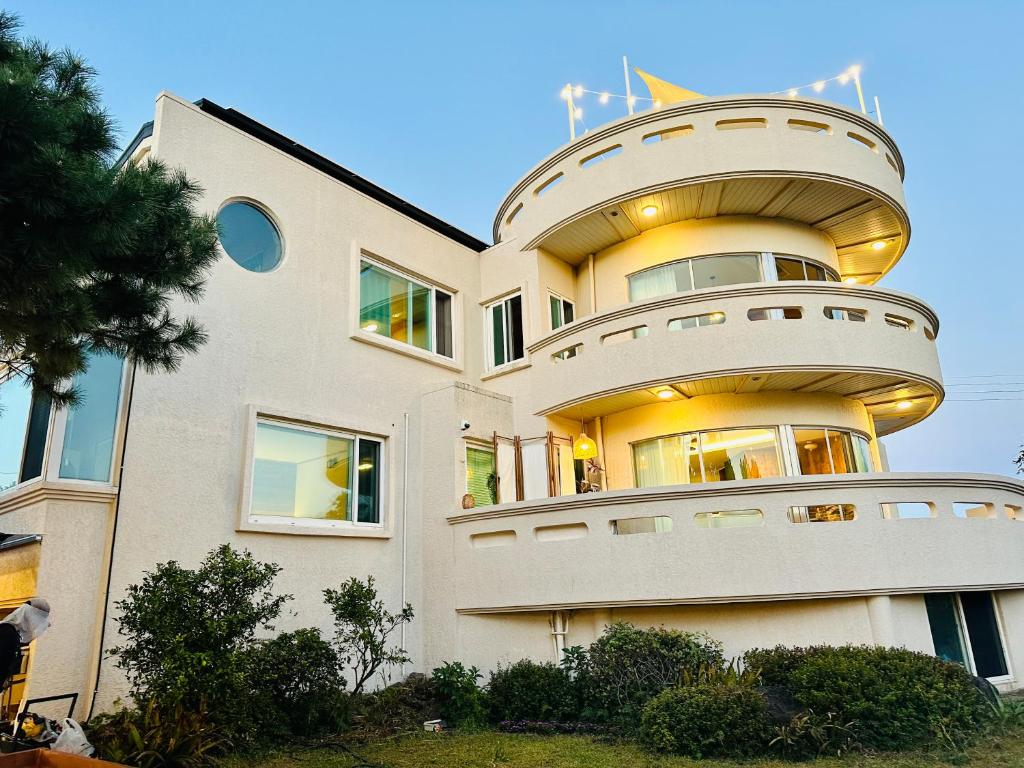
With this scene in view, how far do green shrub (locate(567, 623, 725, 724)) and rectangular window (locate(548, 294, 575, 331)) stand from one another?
6.78 m

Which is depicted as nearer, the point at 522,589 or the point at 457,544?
the point at 522,589

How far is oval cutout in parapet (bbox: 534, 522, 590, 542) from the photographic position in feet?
33.6

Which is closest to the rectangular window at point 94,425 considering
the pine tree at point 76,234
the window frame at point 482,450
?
the pine tree at point 76,234

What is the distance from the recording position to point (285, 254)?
1134 cm

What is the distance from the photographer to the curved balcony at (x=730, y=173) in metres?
11.8

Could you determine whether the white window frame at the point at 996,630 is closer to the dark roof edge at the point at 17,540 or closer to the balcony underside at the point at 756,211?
the balcony underside at the point at 756,211

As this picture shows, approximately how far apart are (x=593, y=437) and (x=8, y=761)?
10.0 metres

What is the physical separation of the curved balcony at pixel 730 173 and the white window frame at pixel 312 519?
212 inches

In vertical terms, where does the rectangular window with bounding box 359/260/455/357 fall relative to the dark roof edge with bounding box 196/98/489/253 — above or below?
below

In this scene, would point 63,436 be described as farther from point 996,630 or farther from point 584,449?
point 996,630

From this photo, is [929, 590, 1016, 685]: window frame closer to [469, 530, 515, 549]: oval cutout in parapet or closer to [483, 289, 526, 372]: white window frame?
[469, 530, 515, 549]: oval cutout in parapet

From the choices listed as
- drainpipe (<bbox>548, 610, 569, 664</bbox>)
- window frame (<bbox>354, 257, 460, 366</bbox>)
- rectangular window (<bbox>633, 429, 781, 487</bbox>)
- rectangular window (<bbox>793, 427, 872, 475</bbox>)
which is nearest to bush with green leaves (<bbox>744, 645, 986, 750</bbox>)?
drainpipe (<bbox>548, 610, 569, 664</bbox>)

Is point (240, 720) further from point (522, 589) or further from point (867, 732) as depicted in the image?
point (867, 732)

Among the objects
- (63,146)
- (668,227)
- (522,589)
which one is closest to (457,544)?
(522,589)
